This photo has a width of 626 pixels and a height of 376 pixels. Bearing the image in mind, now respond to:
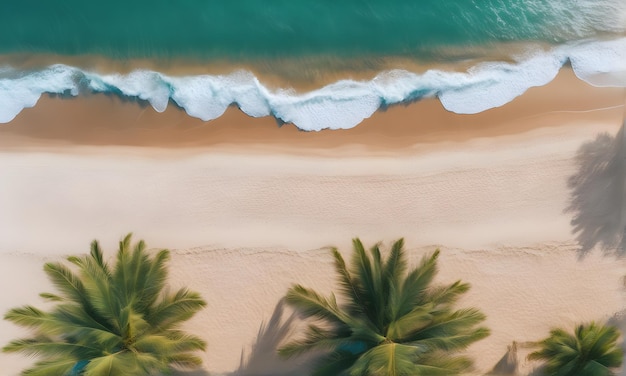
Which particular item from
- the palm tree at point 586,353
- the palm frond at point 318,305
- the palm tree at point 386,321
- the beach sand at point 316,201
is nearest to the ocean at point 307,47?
the beach sand at point 316,201

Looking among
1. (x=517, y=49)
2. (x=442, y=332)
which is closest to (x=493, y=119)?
(x=517, y=49)

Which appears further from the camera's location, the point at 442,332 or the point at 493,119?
the point at 493,119

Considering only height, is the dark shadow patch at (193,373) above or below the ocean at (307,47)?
below

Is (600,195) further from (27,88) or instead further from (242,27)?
(27,88)

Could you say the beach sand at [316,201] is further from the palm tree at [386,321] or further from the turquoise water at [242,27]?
the turquoise water at [242,27]

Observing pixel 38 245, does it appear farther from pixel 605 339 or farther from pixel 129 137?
pixel 605 339

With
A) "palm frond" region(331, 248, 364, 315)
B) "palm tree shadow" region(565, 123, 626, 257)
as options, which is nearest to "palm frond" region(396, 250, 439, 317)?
"palm frond" region(331, 248, 364, 315)

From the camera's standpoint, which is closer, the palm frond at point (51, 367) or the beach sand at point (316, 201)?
the palm frond at point (51, 367)
